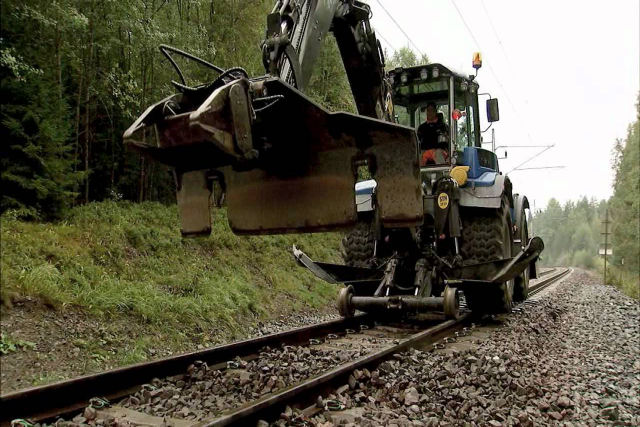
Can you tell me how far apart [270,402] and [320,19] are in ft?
9.15

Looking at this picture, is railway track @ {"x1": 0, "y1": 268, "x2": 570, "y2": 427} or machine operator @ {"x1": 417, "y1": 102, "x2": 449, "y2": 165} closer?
railway track @ {"x1": 0, "y1": 268, "x2": 570, "y2": 427}

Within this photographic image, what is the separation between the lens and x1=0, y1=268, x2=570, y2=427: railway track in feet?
8.34

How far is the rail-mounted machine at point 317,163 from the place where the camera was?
2.87m

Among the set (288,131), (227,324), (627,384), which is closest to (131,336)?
(227,324)

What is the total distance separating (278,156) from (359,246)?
3.68 metres

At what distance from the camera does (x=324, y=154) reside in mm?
3240

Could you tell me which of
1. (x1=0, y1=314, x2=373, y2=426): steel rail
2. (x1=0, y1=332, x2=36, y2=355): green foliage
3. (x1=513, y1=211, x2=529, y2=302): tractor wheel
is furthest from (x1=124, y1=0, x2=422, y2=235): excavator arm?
(x1=513, y1=211, x2=529, y2=302): tractor wheel

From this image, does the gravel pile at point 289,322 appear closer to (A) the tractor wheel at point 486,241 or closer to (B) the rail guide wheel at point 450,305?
(B) the rail guide wheel at point 450,305

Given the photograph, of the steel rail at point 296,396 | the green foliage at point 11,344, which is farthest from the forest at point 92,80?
the steel rail at point 296,396

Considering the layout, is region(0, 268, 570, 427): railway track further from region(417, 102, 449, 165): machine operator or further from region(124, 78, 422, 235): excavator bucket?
region(417, 102, 449, 165): machine operator

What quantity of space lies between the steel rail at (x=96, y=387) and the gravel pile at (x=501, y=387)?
1110mm

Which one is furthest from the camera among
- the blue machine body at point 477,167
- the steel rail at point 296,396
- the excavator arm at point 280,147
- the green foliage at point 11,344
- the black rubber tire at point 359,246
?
the black rubber tire at point 359,246

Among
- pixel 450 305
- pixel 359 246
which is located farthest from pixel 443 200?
pixel 359 246

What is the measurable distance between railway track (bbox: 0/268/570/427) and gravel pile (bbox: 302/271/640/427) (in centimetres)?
19
